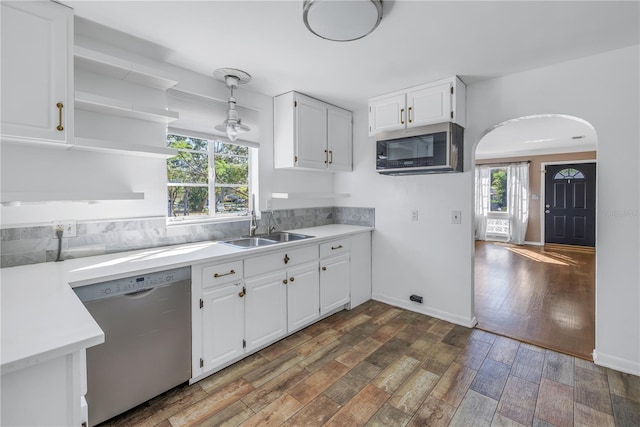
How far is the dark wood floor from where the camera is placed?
107 inches

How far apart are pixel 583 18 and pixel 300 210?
110 inches

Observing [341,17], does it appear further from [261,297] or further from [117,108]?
[261,297]

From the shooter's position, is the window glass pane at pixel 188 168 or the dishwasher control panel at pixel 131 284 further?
the window glass pane at pixel 188 168

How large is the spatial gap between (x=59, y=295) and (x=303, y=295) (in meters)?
1.79

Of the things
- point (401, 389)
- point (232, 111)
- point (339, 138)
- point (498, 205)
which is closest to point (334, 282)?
point (401, 389)

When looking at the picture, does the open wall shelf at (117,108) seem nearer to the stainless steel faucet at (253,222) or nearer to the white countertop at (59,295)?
the white countertop at (59,295)

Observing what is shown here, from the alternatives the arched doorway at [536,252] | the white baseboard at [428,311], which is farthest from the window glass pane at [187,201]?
the arched doorway at [536,252]

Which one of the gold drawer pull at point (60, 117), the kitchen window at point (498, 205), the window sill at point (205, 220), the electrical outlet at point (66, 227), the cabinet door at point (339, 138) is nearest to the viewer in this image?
the gold drawer pull at point (60, 117)

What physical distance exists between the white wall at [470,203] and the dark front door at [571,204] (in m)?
5.79

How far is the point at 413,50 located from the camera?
2.18 m

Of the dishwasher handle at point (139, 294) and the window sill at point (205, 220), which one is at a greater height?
the window sill at point (205, 220)

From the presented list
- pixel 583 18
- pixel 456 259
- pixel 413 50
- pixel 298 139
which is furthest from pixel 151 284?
pixel 583 18

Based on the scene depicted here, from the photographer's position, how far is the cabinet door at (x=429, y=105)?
8.67 ft

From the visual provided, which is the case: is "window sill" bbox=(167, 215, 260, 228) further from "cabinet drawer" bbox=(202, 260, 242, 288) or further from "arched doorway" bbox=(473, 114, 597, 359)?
"arched doorway" bbox=(473, 114, 597, 359)
